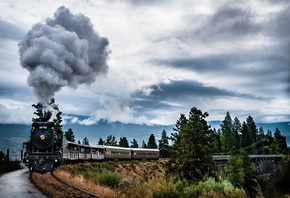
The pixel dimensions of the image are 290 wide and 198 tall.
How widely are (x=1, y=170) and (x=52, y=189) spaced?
65.3ft

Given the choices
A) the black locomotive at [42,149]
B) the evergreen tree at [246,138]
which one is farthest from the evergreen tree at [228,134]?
the black locomotive at [42,149]

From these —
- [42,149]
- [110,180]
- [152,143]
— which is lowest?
[110,180]

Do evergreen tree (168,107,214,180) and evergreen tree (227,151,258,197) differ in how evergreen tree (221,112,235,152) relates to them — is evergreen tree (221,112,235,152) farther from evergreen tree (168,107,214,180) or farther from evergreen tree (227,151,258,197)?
evergreen tree (168,107,214,180)

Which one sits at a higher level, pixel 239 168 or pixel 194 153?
pixel 194 153

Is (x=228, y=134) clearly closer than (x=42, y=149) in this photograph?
No

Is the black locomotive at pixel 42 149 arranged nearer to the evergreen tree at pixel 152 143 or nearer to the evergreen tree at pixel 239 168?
the evergreen tree at pixel 239 168

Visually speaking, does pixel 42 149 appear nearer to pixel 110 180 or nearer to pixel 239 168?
pixel 110 180

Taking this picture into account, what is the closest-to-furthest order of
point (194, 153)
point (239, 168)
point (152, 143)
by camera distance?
1. point (194, 153)
2. point (239, 168)
3. point (152, 143)

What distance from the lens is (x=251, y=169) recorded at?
7175cm

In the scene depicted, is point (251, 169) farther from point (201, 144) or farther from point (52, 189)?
point (52, 189)

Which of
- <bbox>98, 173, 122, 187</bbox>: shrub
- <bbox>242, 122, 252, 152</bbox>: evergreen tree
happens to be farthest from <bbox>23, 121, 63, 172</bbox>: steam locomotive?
<bbox>242, 122, 252, 152</bbox>: evergreen tree

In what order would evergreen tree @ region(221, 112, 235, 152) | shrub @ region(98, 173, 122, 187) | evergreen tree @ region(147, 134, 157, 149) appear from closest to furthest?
1. shrub @ region(98, 173, 122, 187)
2. evergreen tree @ region(221, 112, 235, 152)
3. evergreen tree @ region(147, 134, 157, 149)

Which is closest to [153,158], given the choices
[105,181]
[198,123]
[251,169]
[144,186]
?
[251,169]

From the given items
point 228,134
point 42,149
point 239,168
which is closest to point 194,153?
point 42,149
